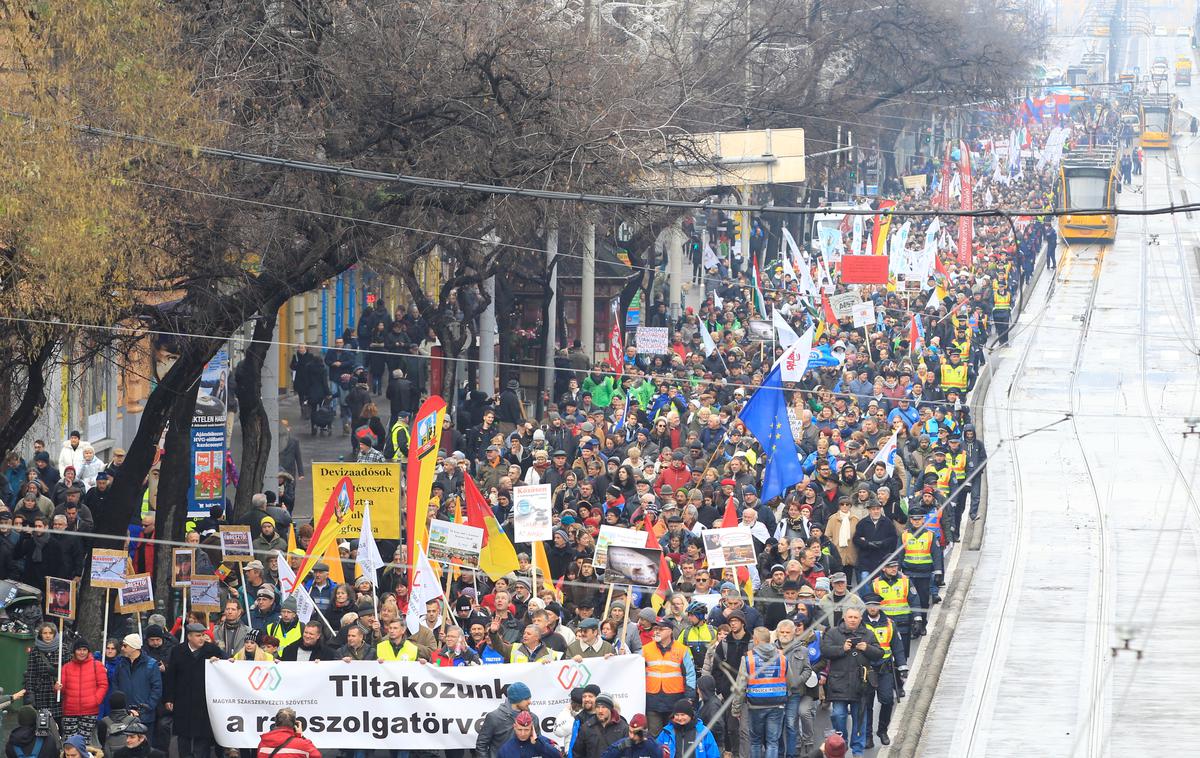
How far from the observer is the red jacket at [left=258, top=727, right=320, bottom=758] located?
12.9m

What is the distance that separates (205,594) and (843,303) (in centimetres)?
1775

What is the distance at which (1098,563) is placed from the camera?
2405 centimetres

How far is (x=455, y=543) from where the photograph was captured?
17.0 meters

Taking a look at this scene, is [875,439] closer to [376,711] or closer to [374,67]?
[374,67]

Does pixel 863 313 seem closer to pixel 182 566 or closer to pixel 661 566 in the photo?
pixel 661 566

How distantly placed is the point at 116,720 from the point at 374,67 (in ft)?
26.7

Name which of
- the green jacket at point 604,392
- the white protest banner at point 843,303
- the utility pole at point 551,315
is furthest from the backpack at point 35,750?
the white protest banner at point 843,303

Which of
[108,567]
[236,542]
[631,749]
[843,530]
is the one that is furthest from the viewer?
[843,530]

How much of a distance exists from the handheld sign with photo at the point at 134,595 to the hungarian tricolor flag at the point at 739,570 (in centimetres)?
488

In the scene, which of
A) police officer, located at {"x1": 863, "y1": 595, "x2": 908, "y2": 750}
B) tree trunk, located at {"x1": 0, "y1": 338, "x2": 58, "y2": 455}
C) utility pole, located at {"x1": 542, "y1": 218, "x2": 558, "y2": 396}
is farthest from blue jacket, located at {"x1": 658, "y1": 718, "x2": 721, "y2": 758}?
utility pole, located at {"x1": 542, "y1": 218, "x2": 558, "y2": 396}

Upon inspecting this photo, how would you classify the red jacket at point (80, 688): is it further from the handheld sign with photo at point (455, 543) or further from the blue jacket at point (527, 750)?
the blue jacket at point (527, 750)

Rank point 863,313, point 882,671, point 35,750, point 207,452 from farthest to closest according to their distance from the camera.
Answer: point 863,313 < point 207,452 < point 882,671 < point 35,750

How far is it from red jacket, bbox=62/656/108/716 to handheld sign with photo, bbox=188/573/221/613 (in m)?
2.57

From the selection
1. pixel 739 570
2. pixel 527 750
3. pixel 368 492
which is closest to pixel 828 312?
pixel 368 492
